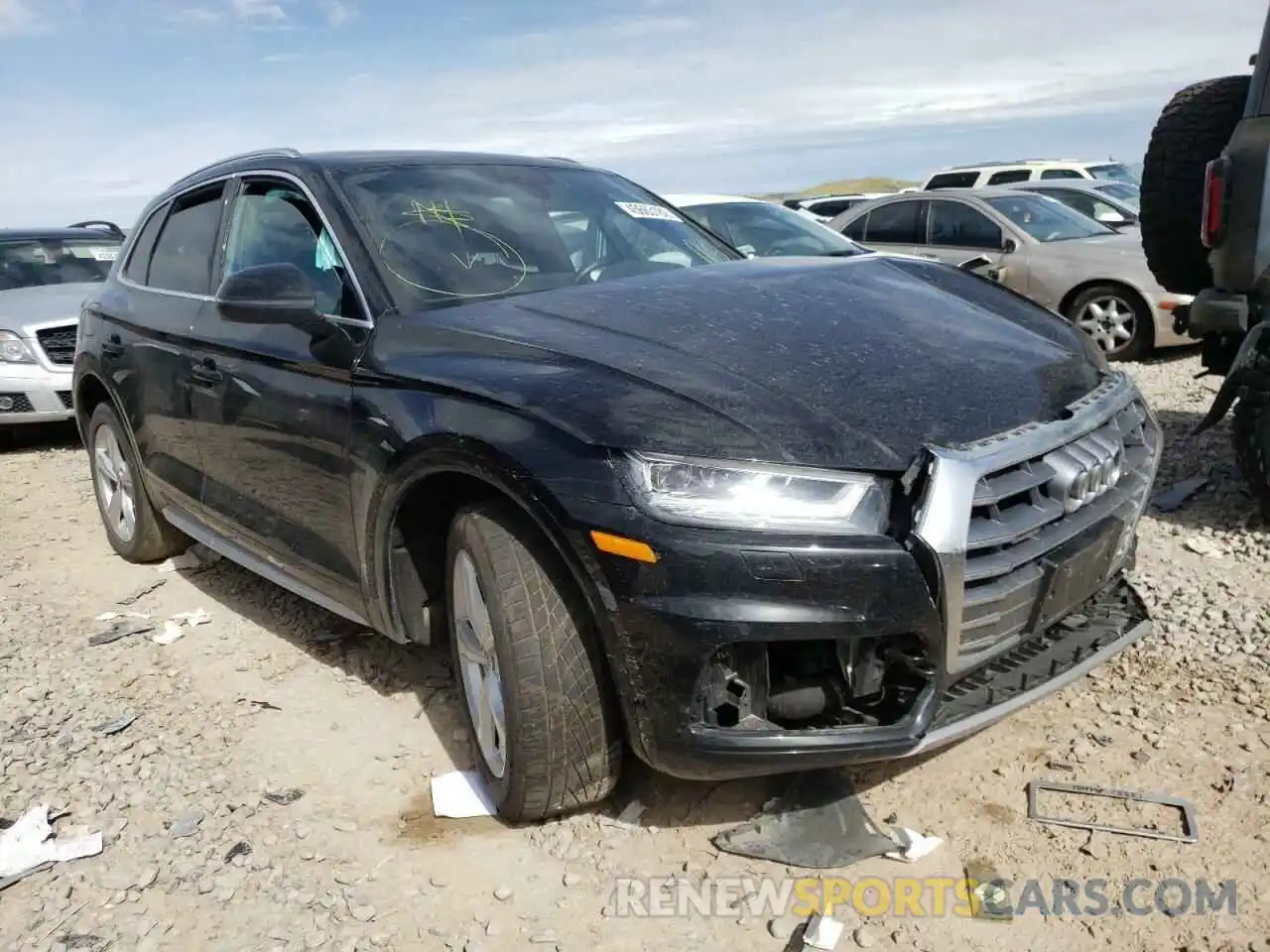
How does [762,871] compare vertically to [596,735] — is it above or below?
below

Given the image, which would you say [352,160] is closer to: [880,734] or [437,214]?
[437,214]

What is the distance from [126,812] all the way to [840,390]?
2324 mm

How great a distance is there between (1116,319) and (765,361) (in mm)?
7281

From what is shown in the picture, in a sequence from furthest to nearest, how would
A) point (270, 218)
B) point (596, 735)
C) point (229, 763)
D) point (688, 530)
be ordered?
point (270, 218), point (229, 763), point (596, 735), point (688, 530)

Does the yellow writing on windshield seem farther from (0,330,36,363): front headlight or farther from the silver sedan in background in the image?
(0,330,36,363): front headlight

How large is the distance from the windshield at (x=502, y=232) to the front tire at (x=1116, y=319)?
19.4 ft

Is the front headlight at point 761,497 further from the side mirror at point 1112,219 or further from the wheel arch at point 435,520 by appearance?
the side mirror at point 1112,219

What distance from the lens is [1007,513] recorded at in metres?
2.41

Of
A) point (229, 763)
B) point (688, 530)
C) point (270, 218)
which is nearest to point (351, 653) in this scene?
point (229, 763)

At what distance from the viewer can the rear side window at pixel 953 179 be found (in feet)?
57.5

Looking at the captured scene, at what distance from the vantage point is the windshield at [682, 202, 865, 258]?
7.66m

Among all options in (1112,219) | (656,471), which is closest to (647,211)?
(656,471)

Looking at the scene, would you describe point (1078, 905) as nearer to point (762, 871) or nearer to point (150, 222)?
point (762, 871)

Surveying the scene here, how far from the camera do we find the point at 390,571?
121 inches
